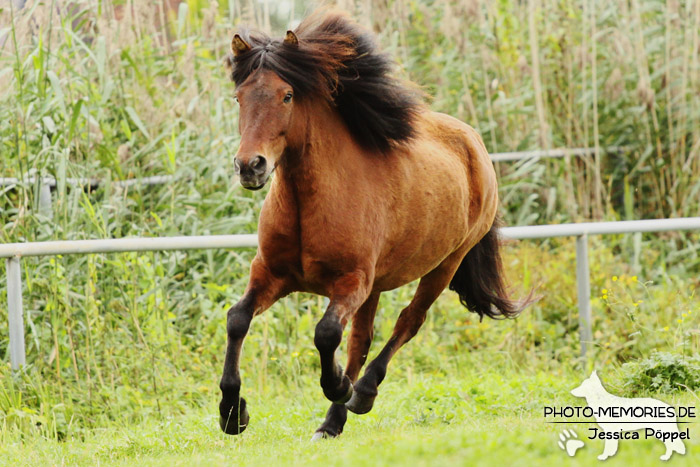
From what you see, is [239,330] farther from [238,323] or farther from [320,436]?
[320,436]

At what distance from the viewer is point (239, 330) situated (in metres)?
4.70

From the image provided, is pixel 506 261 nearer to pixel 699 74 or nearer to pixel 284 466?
pixel 699 74

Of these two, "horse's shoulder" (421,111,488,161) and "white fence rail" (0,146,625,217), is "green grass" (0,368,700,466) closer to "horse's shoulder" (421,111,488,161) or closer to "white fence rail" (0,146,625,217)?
"horse's shoulder" (421,111,488,161)

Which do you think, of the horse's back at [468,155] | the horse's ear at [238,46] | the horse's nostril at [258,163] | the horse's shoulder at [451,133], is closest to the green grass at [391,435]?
the horse's back at [468,155]

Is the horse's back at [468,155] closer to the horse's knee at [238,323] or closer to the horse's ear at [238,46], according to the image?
the horse's ear at [238,46]

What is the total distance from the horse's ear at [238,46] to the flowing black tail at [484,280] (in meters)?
Result: 2.43

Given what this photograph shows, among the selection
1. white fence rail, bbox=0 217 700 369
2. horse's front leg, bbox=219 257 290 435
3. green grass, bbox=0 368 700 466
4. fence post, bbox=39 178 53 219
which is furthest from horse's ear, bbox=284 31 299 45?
fence post, bbox=39 178 53 219

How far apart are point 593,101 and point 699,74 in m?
1.20

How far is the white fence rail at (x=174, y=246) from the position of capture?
5867mm

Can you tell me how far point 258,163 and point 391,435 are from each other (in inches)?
57.3

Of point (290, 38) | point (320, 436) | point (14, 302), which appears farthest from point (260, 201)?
point (290, 38)

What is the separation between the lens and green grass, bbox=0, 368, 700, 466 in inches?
145

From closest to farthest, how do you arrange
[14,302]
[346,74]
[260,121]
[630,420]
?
[630,420], [260,121], [346,74], [14,302]

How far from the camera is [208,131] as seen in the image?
842 centimetres
